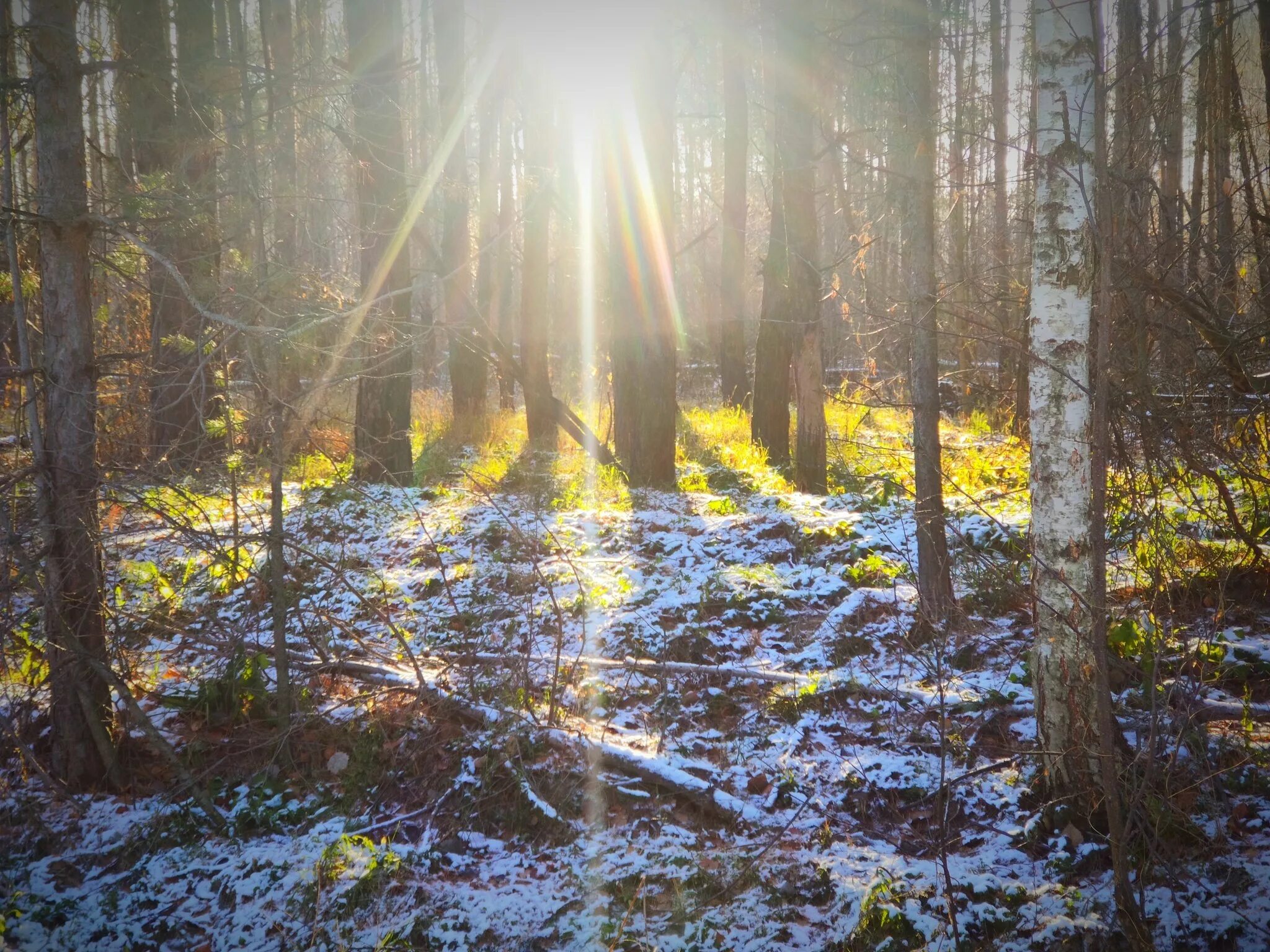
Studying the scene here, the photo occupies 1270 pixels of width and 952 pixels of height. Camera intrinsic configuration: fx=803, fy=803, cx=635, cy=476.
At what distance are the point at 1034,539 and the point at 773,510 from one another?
4.49m

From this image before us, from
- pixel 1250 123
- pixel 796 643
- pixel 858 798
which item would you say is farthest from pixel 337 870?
pixel 1250 123

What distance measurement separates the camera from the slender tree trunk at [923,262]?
5047 millimetres

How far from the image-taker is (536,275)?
43.7 ft

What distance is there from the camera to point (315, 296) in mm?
4969

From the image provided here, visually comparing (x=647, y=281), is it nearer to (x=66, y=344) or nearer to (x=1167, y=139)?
(x=1167, y=139)

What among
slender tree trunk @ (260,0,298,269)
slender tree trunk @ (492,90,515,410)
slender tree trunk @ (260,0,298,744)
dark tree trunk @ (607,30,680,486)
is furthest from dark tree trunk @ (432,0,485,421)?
slender tree trunk @ (260,0,298,744)

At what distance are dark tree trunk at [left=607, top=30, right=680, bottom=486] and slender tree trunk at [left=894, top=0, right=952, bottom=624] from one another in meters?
3.74

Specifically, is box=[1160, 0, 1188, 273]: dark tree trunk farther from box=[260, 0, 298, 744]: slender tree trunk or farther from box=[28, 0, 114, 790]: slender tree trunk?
box=[28, 0, 114, 790]: slender tree trunk

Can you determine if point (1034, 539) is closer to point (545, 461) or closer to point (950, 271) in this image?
point (950, 271)

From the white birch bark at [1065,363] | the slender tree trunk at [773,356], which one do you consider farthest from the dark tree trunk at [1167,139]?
the slender tree trunk at [773,356]

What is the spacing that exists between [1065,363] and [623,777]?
2.85 m

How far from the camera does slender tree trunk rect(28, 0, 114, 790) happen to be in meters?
3.99

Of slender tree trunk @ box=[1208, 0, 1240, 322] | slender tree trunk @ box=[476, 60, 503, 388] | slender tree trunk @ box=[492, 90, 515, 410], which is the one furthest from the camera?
slender tree trunk @ box=[492, 90, 515, 410]

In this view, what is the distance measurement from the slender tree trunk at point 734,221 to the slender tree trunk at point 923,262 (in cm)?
570
